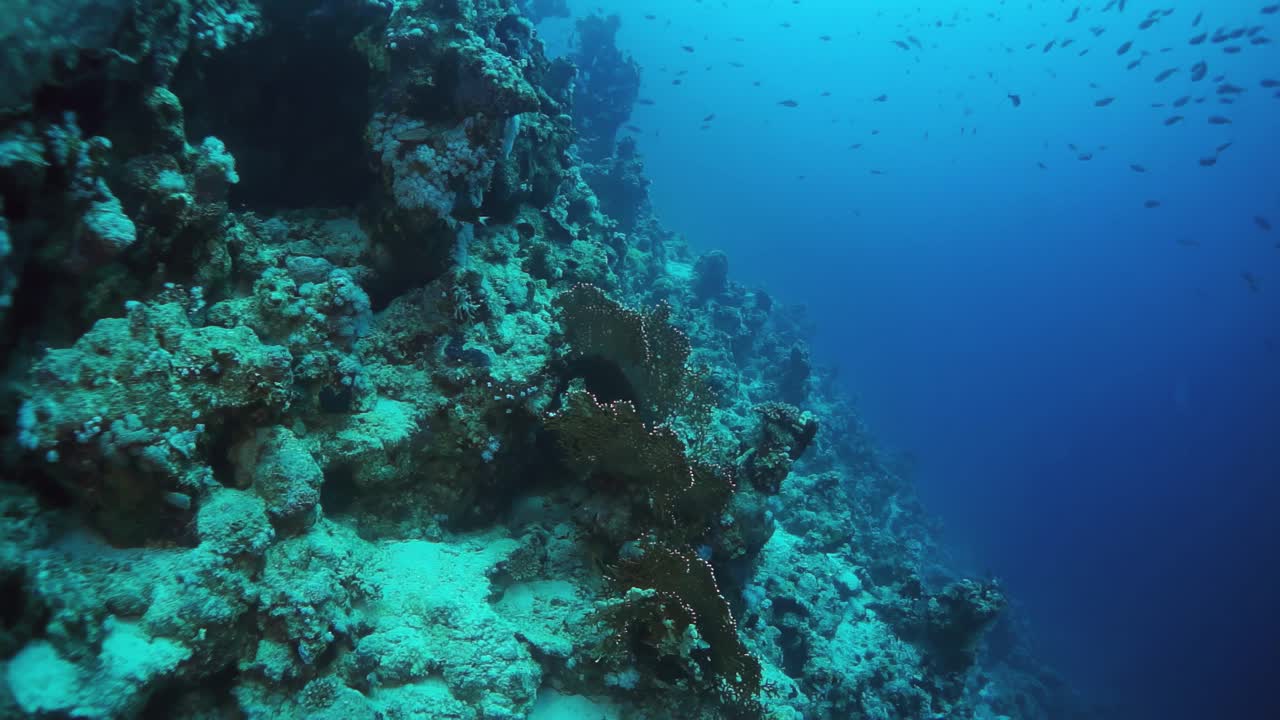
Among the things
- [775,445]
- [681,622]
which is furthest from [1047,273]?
[681,622]

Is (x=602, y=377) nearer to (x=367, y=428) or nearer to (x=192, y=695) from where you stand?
Result: (x=367, y=428)

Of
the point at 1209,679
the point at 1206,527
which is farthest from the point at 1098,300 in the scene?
the point at 1209,679

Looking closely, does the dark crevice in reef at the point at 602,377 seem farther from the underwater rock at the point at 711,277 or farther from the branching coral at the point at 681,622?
the underwater rock at the point at 711,277

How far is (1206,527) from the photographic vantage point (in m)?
52.7

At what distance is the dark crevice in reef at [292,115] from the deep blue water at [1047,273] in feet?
116

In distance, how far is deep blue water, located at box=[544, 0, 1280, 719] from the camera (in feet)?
136

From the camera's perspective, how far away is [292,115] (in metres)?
5.92

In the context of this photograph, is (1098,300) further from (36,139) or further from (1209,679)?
(36,139)

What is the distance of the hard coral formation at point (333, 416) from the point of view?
9.12 feet

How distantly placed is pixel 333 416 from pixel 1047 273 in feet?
491

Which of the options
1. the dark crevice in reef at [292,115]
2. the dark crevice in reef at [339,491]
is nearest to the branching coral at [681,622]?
the dark crevice in reef at [339,491]

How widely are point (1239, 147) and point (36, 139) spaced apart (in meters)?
168

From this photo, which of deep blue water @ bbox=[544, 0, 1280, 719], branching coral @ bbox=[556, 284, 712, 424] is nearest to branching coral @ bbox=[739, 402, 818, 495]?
branching coral @ bbox=[556, 284, 712, 424]

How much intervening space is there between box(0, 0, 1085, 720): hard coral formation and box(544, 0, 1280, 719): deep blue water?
1367 inches
